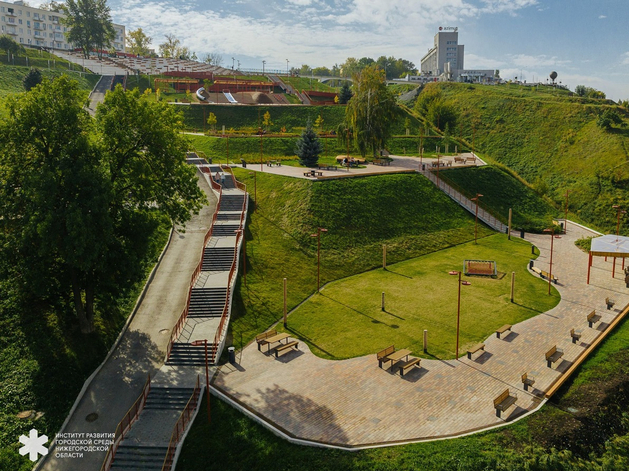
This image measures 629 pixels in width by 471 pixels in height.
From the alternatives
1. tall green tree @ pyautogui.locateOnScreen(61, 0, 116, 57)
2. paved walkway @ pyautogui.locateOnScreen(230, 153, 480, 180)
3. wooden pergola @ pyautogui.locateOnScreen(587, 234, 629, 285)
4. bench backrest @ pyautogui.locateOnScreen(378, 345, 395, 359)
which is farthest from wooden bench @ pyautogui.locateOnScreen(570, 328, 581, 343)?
tall green tree @ pyautogui.locateOnScreen(61, 0, 116, 57)

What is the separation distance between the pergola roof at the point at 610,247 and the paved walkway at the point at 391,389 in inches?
292

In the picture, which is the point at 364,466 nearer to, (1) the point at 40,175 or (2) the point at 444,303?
(2) the point at 444,303

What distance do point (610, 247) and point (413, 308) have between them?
1445cm

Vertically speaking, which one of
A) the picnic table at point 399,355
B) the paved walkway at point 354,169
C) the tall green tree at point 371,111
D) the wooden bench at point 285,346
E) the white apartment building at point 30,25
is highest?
the white apartment building at point 30,25

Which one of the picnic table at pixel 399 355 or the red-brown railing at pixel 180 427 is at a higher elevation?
the picnic table at pixel 399 355

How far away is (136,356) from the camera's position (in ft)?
71.4

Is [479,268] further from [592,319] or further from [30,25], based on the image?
[30,25]

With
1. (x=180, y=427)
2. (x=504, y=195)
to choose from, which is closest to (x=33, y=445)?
(x=180, y=427)

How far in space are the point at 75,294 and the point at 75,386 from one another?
4.31 meters

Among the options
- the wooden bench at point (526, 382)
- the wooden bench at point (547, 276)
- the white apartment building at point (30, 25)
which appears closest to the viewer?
the wooden bench at point (526, 382)

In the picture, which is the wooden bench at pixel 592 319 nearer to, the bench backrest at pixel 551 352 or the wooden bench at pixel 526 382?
the bench backrest at pixel 551 352

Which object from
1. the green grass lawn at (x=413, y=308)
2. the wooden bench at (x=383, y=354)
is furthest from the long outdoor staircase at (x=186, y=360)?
the wooden bench at (x=383, y=354)

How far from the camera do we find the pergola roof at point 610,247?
30031 mm

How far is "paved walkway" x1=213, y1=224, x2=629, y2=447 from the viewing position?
55.2 ft
